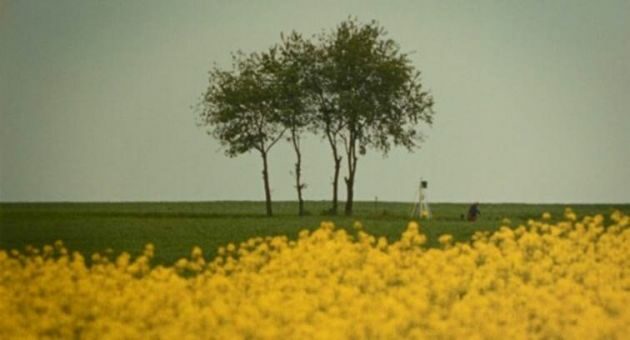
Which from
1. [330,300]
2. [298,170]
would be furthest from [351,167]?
[330,300]

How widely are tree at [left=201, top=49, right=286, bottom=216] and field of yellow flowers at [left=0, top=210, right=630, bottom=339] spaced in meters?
30.5

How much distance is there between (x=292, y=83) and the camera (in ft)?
154

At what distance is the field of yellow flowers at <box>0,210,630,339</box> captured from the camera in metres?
10.3

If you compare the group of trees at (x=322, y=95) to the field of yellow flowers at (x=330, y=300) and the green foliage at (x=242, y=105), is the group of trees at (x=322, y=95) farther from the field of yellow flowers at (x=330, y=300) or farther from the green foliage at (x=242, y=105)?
the field of yellow flowers at (x=330, y=300)

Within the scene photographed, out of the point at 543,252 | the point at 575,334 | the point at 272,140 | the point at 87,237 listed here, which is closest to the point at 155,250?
the point at 87,237

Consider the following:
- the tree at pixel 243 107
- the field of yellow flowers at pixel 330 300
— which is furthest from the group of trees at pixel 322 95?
the field of yellow flowers at pixel 330 300

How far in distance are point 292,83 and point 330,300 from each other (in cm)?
3558

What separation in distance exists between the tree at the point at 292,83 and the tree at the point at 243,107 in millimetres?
286

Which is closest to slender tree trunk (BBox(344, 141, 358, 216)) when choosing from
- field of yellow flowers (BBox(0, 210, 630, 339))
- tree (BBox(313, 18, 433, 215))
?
tree (BBox(313, 18, 433, 215))

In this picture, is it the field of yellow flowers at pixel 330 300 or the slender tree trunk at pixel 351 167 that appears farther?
the slender tree trunk at pixel 351 167

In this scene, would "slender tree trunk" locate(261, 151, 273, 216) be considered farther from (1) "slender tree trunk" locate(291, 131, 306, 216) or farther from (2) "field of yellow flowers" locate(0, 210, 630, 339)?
(2) "field of yellow flowers" locate(0, 210, 630, 339)

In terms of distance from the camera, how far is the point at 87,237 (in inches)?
1004

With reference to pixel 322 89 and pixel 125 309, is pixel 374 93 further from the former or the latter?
pixel 125 309

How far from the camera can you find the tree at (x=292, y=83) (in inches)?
1847
